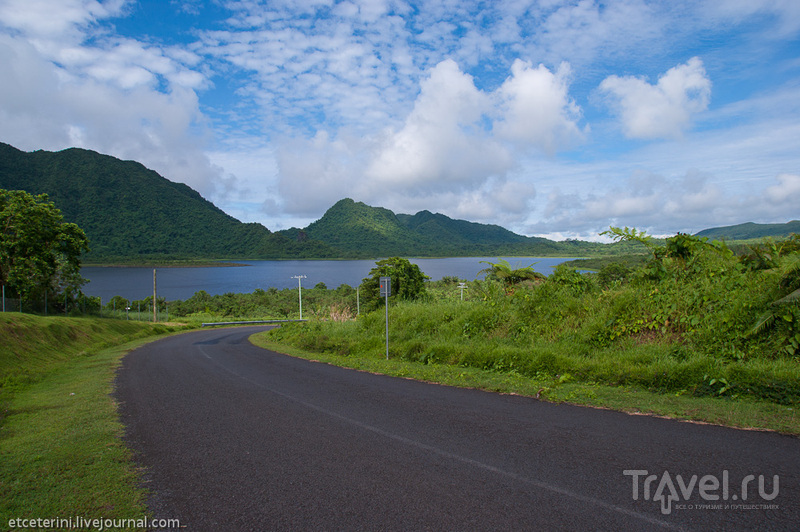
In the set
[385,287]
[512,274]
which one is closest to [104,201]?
[385,287]

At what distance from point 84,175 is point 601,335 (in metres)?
224

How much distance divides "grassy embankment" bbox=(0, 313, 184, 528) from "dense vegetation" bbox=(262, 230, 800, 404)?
7.29 m

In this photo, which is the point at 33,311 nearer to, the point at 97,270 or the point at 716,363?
the point at 716,363

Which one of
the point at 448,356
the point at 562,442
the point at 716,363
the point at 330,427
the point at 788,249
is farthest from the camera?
the point at 448,356

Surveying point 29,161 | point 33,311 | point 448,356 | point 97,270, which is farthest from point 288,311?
point 29,161

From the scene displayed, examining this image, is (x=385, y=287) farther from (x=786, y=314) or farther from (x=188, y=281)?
(x=188, y=281)

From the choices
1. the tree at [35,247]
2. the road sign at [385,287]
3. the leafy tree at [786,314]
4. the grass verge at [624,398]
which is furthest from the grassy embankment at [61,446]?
the tree at [35,247]

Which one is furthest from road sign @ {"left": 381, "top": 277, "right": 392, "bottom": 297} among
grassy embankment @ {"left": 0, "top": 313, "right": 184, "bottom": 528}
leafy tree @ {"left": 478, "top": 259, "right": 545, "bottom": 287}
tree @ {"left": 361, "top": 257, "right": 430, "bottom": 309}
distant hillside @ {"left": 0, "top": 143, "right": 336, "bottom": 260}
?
distant hillside @ {"left": 0, "top": 143, "right": 336, "bottom": 260}

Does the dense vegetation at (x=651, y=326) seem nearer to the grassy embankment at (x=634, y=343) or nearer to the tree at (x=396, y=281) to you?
the grassy embankment at (x=634, y=343)

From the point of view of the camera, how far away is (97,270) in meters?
181

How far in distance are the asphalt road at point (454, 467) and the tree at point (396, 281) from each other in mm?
29232

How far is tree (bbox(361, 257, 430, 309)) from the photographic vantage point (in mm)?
38031

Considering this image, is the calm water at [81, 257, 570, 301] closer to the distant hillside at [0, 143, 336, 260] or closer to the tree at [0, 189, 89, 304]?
the distant hillside at [0, 143, 336, 260]

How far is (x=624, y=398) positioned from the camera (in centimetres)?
722
